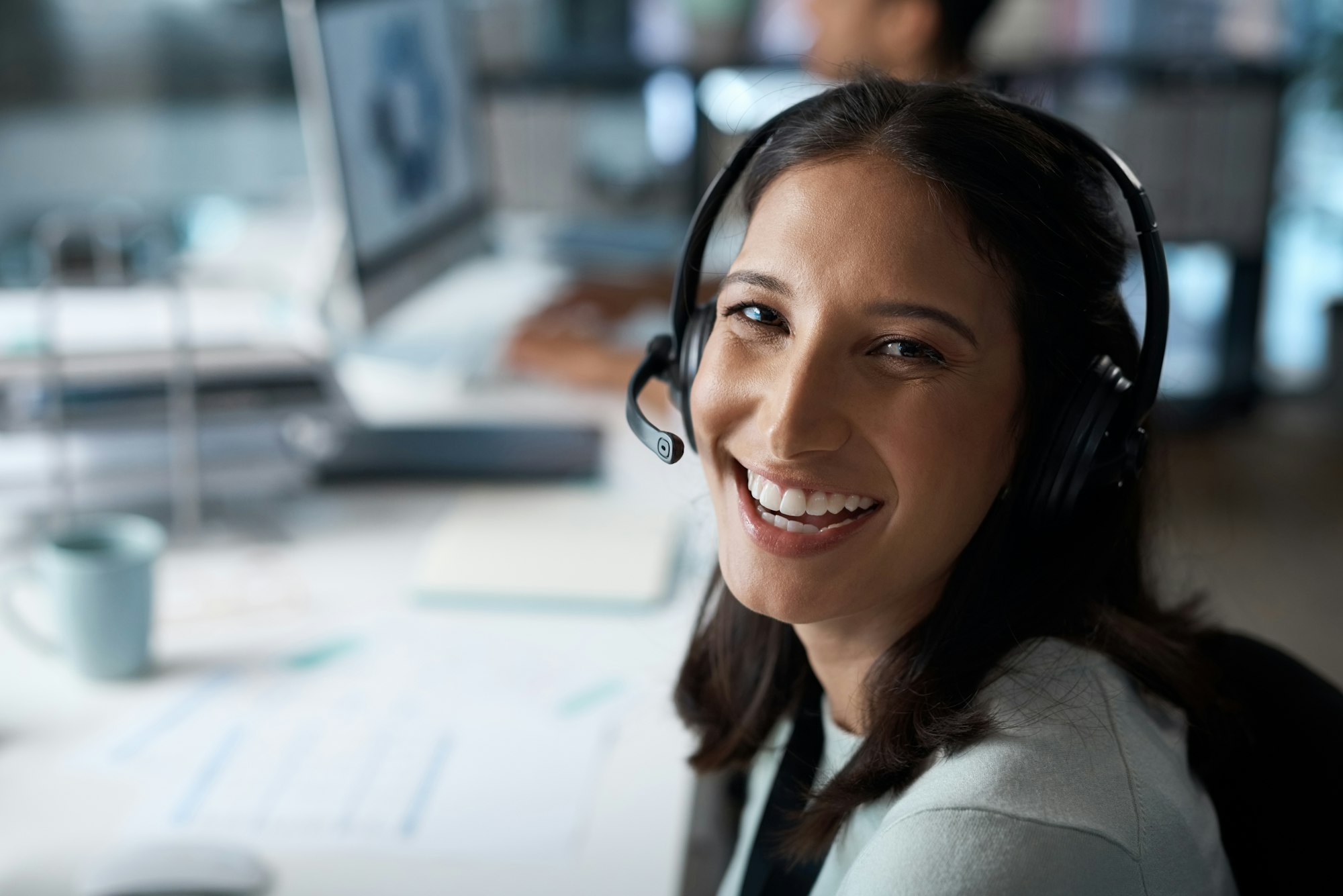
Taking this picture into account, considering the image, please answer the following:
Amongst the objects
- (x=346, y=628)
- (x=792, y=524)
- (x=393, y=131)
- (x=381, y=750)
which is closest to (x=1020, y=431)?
(x=792, y=524)

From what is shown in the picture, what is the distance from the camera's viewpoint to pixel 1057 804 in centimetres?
61

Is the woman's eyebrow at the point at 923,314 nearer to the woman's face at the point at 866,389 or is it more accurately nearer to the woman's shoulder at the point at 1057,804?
the woman's face at the point at 866,389

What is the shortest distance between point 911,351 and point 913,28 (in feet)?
5.48

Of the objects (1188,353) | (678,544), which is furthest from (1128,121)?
(678,544)

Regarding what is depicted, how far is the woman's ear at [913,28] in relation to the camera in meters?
2.19

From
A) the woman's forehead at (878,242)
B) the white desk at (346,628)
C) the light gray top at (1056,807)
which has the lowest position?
the white desk at (346,628)

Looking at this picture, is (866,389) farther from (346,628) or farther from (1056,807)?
(346,628)

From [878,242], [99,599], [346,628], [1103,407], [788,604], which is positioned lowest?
[346,628]

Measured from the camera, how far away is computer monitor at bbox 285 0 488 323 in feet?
5.24

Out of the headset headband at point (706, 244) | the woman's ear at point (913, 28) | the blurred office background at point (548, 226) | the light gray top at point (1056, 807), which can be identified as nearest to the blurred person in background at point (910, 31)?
the woman's ear at point (913, 28)

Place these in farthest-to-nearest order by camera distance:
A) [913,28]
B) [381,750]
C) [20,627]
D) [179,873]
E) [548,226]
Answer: [548,226]
[913,28]
[20,627]
[381,750]
[179,873]

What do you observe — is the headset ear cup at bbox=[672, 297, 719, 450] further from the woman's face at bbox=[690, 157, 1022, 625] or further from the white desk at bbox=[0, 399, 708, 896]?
the white desk at bbox=[0, 399, 708, 896]

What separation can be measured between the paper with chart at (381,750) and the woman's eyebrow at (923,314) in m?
0.47

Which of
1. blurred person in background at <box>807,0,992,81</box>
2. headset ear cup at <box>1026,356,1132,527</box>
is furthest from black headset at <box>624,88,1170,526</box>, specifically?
blurred person in background at <box>807,0,992,81</box>
